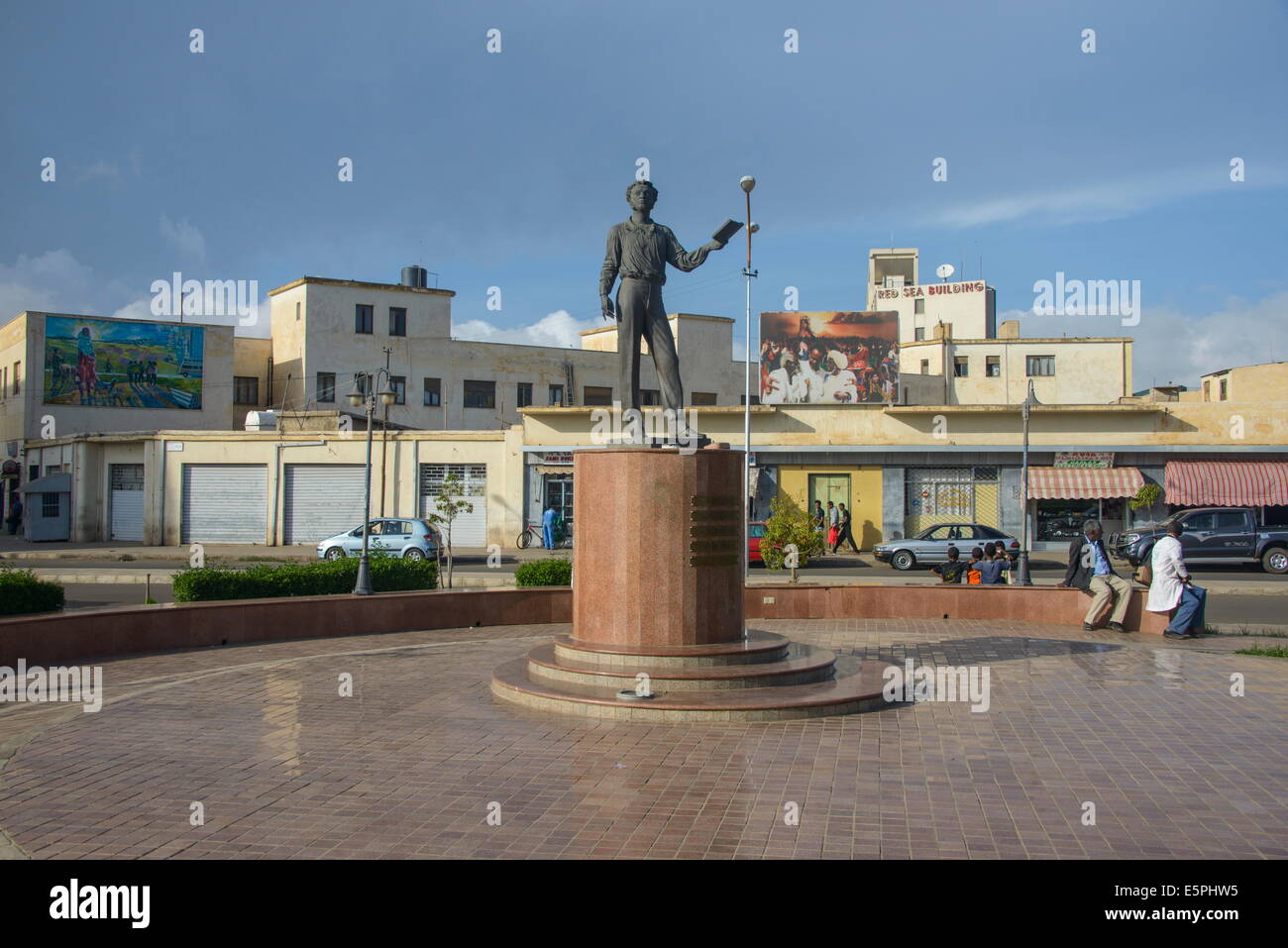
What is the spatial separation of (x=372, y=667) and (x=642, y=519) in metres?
3.40

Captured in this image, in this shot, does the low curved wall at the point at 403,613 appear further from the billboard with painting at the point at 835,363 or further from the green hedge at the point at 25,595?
the billboard with painting at the point at 835,363

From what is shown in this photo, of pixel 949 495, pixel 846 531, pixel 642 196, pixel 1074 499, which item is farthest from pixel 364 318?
pixel 642 196

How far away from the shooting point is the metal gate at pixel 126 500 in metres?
34.3

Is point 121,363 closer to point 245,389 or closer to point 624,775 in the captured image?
point 245,389

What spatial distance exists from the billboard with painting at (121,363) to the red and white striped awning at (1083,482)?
30.9 m

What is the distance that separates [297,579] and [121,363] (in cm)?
3067

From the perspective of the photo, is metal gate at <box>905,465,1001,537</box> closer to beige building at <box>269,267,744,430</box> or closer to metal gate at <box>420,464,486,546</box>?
metal gate at <box>420,464,486,546</box>

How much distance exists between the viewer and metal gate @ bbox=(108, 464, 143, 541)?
34344 mm

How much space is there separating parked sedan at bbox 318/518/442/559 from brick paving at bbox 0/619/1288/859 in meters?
16.7

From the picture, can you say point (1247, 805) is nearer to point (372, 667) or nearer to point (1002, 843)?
point (1002, 843)

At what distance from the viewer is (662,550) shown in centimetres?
911

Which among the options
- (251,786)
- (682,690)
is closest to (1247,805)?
(682,690)

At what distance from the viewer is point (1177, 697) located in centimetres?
902

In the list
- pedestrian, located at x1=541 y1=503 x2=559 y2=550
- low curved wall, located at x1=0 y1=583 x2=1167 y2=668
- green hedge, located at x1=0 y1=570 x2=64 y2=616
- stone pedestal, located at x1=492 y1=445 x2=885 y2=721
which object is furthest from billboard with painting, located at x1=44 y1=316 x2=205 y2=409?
stone pedestal, located at x1=492 y1=445 x2=885 y2=721
